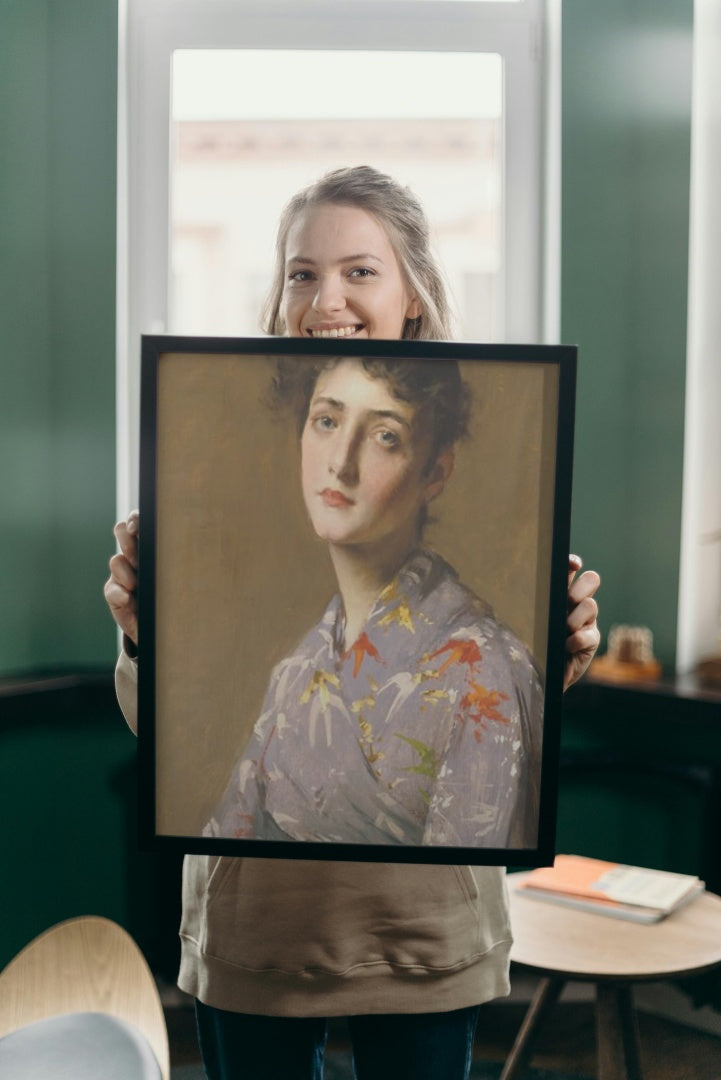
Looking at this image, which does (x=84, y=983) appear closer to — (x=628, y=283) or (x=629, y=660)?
(x=629, y=660)

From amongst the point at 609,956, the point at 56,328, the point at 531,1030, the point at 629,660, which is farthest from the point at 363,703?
the point at 56,328

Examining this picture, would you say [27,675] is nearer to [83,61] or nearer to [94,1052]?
[83,61]

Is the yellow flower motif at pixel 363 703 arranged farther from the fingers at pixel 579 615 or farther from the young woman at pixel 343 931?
the fingers at pixel 579 615

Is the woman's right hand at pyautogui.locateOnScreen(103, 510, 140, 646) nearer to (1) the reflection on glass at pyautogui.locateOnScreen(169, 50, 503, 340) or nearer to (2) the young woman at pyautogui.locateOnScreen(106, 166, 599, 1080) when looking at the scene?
(2) the young woman at pyautogui.locateOnScreen(106, 166, 599, 1080)

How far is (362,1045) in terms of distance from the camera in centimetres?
110

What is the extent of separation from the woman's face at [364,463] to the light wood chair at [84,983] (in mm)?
415

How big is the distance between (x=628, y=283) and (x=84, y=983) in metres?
2.20

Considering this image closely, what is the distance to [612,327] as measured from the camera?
2645 mm

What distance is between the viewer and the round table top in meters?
1.68

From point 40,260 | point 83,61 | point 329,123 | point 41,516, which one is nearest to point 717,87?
point 329,123

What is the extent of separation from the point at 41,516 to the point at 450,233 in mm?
1237

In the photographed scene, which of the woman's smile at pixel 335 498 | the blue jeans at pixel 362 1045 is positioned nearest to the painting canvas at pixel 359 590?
the woman's smile at pixel 335 498

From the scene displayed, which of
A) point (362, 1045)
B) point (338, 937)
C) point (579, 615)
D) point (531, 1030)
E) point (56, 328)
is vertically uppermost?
point (56, 328)

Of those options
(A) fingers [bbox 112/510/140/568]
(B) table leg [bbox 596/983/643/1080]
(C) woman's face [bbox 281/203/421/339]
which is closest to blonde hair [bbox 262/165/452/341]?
(C) woman's face [bbox 281/203/421/339]
